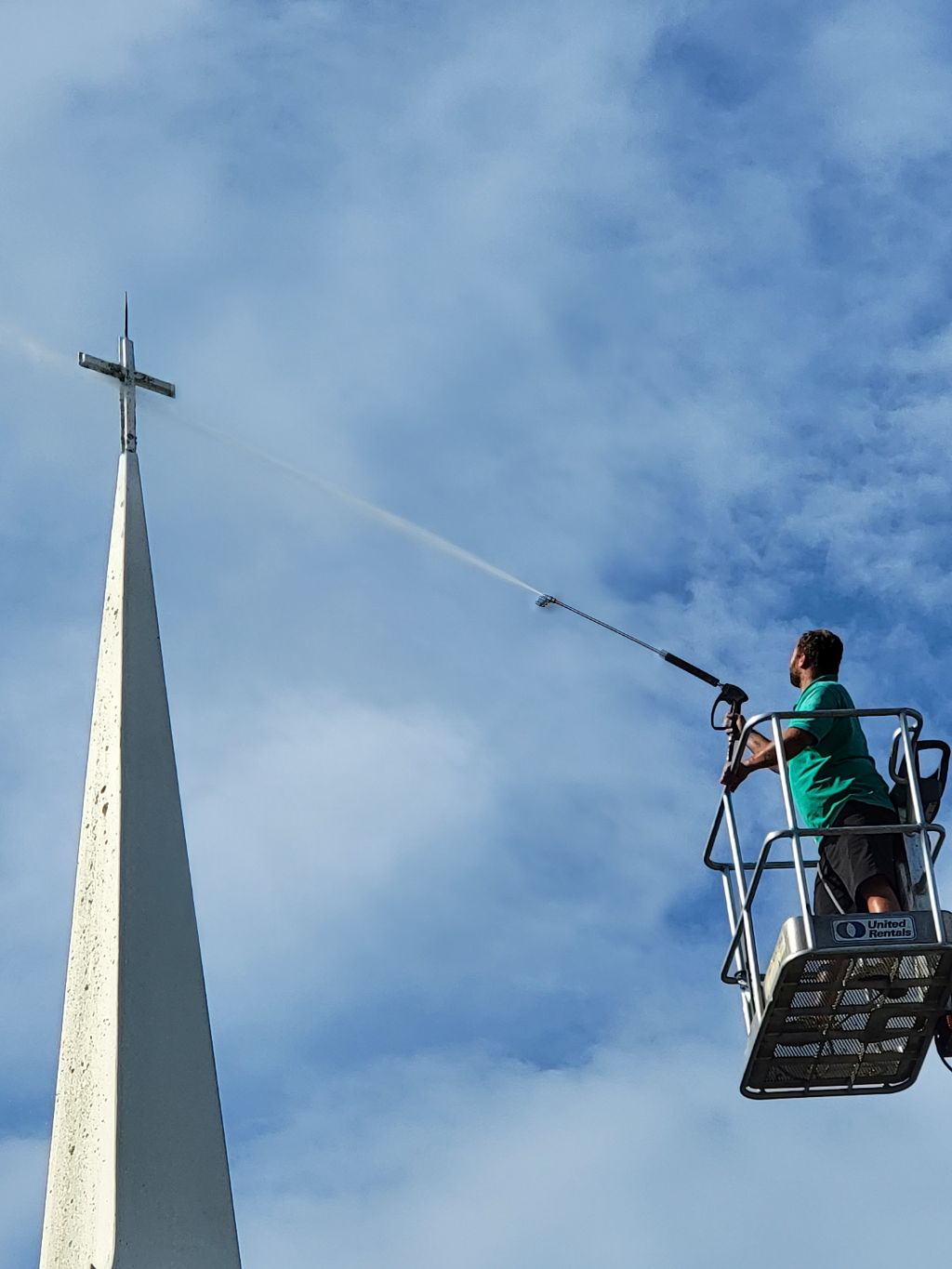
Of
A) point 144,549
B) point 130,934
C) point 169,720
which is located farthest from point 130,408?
A: point 130,934

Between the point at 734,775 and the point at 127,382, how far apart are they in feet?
23.1

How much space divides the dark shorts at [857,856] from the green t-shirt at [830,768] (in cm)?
7

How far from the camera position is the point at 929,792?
13.7 metres

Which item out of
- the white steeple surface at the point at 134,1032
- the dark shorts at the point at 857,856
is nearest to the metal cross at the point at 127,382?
the white steeple surface at the point at 134,1032

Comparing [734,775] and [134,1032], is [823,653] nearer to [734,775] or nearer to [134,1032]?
[734,775]

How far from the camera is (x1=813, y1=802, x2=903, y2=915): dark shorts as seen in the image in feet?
43.9

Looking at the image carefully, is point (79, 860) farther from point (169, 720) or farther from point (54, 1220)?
point (54, 1220)

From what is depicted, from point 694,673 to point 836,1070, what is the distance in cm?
298

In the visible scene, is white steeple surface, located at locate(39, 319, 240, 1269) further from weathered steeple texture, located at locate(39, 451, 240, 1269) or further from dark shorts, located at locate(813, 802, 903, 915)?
dark shorts, located at locate(813, 802, 903, 915)

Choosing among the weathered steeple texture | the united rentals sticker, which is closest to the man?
the united rentals sticker

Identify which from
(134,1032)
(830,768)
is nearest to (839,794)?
(830,768)

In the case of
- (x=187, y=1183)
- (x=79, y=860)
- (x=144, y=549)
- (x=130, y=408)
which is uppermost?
(x=130, y=408)

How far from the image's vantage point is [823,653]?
13.8 metres

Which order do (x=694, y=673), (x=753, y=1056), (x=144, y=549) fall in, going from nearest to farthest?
(x=753, y=1056), (x=694, y=673), (x=144, y=549)
